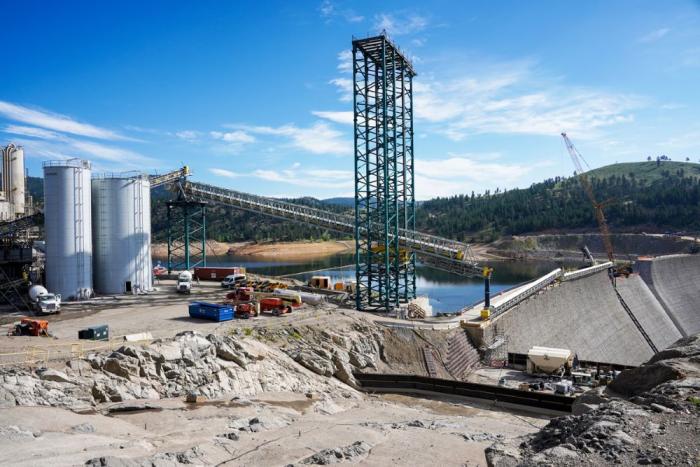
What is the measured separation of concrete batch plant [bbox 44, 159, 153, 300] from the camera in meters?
38.2

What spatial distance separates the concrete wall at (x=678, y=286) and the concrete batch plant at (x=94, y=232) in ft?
222

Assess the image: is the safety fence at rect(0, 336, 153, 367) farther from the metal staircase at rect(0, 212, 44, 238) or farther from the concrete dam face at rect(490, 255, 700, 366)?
the concrete dam face at rect(490, 255, 700, 366)

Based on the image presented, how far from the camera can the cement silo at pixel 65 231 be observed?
38062 mm

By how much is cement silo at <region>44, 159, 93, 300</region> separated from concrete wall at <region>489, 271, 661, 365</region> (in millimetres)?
32474

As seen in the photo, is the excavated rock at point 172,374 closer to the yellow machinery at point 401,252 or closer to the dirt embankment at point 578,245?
the yellow machinery at point 401,252

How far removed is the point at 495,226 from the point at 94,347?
16019 centimetres

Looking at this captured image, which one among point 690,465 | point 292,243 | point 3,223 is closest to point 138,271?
point 3,223

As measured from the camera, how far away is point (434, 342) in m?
33.5

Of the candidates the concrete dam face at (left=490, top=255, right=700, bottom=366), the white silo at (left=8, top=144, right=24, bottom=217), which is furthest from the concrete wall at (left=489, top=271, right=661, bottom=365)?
the white silo at (left=8, top=144, right=24, bottom=217)

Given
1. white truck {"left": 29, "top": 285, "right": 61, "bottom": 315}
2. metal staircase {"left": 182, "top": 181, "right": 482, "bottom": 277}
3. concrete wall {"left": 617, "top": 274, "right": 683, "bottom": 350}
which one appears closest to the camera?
white truck {"left": 29, "top": 285, "right": 61, "bottom": 315}

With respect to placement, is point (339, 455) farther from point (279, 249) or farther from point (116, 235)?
point (279, 249)

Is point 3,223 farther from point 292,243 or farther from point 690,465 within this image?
point 292,243

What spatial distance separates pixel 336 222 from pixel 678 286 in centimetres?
5916

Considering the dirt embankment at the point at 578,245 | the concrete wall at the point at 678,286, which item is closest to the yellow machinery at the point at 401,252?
Answer: the concrete wall at the point at 678,286
